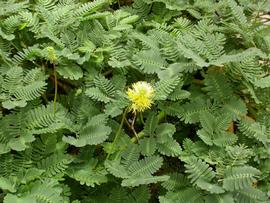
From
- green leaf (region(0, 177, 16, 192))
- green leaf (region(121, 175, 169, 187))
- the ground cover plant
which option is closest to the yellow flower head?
the ground cover plant

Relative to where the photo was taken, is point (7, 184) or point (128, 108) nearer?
point (7, 184)

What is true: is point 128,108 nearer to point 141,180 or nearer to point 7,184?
point 141,180

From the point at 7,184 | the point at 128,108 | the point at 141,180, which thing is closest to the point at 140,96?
the point at 128,108

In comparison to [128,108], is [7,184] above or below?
below

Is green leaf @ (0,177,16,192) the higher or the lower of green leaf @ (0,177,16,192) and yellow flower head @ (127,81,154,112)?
the lower

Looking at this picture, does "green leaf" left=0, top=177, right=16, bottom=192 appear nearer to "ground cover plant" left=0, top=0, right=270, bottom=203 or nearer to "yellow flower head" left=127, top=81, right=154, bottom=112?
"ground cover plant" left=0, top=0, right=270, bottom=203

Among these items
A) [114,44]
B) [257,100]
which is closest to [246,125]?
[257,100]

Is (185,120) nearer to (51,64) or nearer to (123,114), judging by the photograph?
(123,114)

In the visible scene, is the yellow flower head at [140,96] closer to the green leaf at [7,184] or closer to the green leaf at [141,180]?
the green leaf at [141,180]
